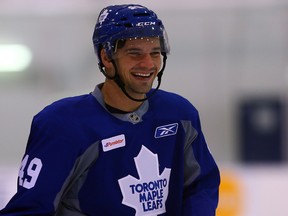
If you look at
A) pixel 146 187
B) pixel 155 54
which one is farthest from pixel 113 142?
pixel 155 54

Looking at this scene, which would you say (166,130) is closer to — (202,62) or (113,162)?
(113,162)

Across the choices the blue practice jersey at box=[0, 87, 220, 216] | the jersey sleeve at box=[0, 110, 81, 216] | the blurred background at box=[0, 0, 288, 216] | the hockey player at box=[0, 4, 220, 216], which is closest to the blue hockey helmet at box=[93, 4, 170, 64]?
the hockey player at box=[0, 4, 220, 216]

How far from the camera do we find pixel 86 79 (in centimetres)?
624

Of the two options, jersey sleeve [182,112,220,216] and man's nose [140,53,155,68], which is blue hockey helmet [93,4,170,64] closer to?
man's nose [140,53,155,68]

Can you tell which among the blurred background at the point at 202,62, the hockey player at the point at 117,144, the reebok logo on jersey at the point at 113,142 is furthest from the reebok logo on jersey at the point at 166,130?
the blurred background at the point at 202,62

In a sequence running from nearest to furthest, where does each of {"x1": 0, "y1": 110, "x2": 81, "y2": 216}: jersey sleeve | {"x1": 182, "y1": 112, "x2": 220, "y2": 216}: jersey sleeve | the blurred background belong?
{"x1": 0, "y1": 110, "x2": 81, "y2": 216}: jersey sleeve, {"x1": 182, "y1": 112, "x2": 220, "y2": 216}: jersey sleeve, the blurred background

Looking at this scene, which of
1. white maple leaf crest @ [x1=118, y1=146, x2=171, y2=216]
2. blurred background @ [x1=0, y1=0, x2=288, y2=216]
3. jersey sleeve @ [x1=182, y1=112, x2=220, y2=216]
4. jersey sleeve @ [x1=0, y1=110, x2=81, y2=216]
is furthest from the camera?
blurred background @ [x1=0, y1=0, x2=288, y2=216]

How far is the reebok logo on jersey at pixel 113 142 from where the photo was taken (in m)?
2.47

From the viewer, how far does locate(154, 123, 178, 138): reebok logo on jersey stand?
8.43 ft

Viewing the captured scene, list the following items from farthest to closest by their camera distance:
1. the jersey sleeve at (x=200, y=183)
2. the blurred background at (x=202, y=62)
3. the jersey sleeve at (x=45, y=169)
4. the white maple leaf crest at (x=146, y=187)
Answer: the blurred background at (x=202, y=62) → the jersey sleeve at (x=200, y=183) → the white maple leaf crest at (x=146, y=187) → the jersey sleeve at (x=45, y=169)

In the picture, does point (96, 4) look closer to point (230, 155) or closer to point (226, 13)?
point (226, 13)

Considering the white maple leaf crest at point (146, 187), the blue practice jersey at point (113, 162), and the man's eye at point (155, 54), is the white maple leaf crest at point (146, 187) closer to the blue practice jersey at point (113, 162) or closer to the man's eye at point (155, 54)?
the blue practice jersey at point (113, 162)

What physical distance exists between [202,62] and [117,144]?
13.0 feet

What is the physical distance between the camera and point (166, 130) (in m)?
2.58
